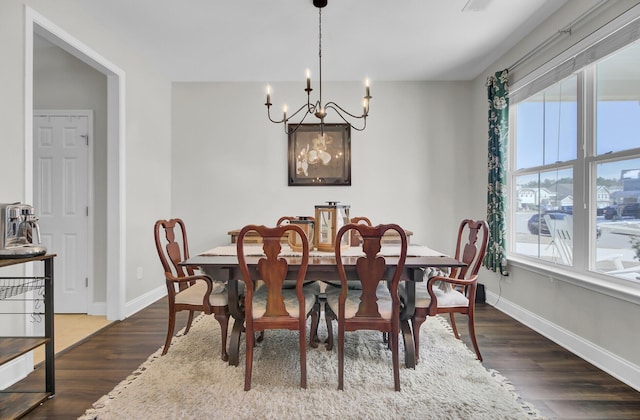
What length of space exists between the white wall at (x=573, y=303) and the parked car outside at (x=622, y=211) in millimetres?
452

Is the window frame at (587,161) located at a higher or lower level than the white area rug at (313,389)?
higher

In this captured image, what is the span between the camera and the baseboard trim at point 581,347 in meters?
1.97

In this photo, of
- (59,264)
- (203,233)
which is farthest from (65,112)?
(203,233)

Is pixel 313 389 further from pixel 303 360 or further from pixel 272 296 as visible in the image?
pixel 272 296

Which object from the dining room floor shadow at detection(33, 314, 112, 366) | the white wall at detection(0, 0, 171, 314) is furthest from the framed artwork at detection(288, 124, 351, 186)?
the dining room floor shadow at detection(33, 314, 112, 366)

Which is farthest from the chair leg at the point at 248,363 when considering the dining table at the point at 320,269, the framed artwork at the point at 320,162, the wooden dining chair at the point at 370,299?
the framed artwork at the point at 320,162

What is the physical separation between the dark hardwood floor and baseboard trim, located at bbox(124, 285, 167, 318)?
0.75ft

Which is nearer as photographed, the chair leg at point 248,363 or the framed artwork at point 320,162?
the chair leg at point 248,363

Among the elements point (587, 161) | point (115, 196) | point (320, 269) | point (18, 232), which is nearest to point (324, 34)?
Result: point (320, 269)

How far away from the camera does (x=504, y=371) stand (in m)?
2.12

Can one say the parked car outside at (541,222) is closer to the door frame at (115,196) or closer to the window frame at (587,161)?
the window frame at (587,161)

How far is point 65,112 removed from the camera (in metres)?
3.21

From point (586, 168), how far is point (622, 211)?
0.40 metres

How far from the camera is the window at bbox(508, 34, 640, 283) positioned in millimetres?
2102
